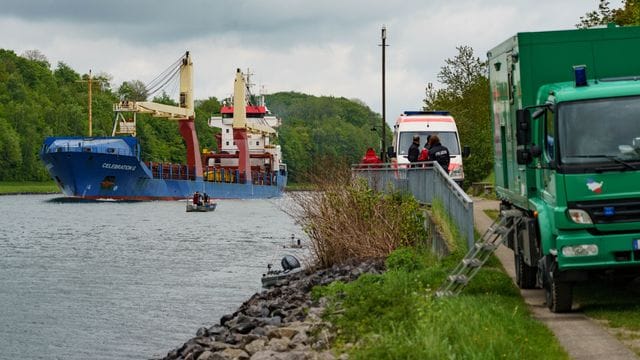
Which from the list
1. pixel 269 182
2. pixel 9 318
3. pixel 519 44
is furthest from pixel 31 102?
pixel 519 44

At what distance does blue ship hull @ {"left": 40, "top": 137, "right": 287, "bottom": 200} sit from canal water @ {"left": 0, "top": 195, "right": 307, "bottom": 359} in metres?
29.1

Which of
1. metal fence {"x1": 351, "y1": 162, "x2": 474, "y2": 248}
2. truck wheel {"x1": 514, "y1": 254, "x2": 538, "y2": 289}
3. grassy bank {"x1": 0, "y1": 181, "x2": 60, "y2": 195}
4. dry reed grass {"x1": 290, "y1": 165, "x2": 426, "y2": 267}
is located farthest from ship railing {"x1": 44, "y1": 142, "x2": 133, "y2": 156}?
truck wheel {"x1": 514, "y1": 254, "x2": 538, "y2": 289}

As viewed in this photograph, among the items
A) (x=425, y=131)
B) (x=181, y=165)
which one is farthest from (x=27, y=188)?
(x=425, y=131)

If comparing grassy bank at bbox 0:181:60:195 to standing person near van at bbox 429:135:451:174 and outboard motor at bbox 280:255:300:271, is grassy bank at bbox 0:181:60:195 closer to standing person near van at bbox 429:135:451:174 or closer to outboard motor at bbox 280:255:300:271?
outboard motor at bbox 280:255:300:271

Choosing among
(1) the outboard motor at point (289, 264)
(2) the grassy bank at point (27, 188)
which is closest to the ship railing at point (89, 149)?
(2) the grassy bank at point (27, 188)

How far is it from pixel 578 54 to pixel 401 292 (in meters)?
4.03

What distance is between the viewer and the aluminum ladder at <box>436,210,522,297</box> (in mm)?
15148

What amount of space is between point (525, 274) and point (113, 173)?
88974mm

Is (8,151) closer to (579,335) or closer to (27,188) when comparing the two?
(27,188)

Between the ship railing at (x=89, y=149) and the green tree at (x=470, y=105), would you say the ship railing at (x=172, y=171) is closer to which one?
the ship railing at (x=89, y=149)

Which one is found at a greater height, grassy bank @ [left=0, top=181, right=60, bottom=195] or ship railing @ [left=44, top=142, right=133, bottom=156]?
ship railing @ [left=44, top=142, right=133, bottom=156]

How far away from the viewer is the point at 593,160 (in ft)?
43.8

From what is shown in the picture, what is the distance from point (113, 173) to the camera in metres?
103

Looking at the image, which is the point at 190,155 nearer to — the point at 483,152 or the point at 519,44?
the point at 483,152
